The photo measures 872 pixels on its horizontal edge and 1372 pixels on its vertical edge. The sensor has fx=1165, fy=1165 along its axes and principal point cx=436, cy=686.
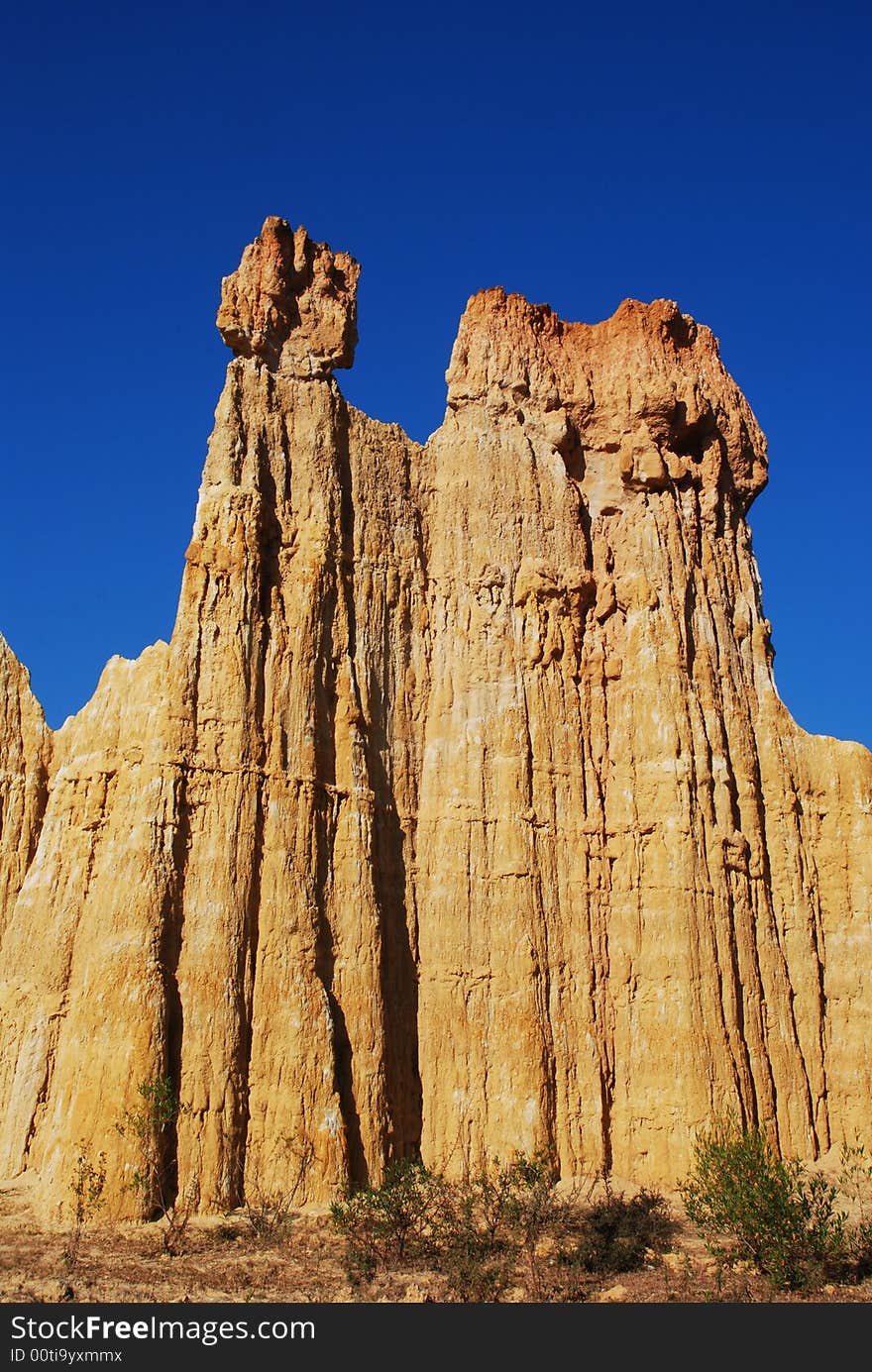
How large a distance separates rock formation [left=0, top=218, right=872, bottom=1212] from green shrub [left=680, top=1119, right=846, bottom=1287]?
292 cm

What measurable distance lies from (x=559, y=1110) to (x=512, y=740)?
8131 mm

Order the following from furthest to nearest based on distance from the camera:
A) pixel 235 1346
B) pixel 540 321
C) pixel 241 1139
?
pixel 540 321, pixel 241 1139, pixel 235 1346

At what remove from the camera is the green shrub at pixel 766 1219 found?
17172mm

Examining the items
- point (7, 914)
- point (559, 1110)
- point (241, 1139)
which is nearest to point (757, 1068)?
point (559, 1110)

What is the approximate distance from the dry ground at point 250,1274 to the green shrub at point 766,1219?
1.14ft

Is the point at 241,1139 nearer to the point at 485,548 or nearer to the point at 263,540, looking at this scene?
the point at 263,540

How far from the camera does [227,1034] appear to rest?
71.1ft

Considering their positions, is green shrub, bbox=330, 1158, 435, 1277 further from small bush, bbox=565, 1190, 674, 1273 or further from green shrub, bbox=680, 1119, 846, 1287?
green shrub, bbox=680, 1119, 846, 1287

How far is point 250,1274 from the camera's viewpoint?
17.1 metres

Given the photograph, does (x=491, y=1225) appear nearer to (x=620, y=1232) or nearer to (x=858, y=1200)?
(x=620, y=1232)

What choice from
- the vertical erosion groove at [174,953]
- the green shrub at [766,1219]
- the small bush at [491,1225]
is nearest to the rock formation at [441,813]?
the vertical erosion groove at [174,953]

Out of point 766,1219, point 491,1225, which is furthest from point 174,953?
point 766,1219

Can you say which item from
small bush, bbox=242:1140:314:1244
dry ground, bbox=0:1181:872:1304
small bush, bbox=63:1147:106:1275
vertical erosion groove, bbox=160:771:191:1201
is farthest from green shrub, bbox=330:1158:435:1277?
small bush, bbox=63:1147:106:1275

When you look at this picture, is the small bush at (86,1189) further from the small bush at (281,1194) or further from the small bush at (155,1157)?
the small bush at (281,1194)
